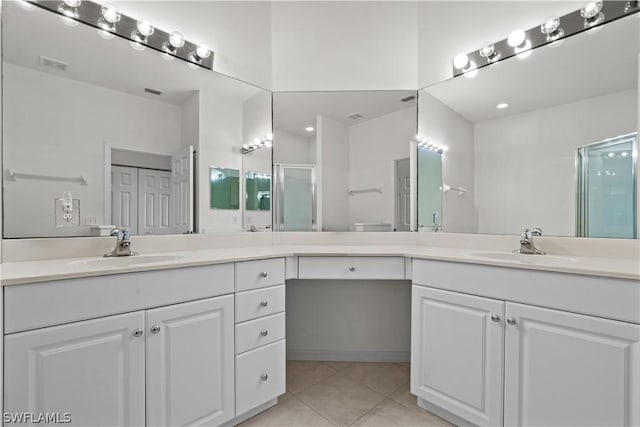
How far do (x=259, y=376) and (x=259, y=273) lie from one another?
1.63 ft

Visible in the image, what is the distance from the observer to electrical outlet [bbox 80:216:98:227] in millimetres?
1345

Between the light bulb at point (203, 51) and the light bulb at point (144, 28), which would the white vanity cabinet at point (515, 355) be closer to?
the light bulb at point (203, 51)

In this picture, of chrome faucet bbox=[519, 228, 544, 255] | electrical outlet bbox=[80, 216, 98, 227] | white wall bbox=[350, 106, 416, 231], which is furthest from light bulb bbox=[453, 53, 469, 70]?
electrical outlet bbox=[80, 216, 98, 227]

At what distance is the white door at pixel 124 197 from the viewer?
1.43m

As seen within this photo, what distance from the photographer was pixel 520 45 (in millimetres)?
1584

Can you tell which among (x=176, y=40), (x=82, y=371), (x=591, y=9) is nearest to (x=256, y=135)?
(x=176, y=40)

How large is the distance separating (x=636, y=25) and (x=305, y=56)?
5.72 ft

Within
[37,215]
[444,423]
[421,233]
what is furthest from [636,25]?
[37,215]

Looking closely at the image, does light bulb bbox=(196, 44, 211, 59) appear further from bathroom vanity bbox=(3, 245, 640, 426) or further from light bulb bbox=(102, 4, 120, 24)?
bathroom vanity bbox=(3, 245, 640, 426)

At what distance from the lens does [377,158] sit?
6.54ft

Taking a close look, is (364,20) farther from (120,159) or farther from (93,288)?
(93,288)

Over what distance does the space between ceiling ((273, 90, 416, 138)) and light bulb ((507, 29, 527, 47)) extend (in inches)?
31.5

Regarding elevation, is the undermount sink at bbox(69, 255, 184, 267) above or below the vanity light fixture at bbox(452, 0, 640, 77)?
below

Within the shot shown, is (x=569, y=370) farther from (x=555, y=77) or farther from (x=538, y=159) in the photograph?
(x=555, y=77)
